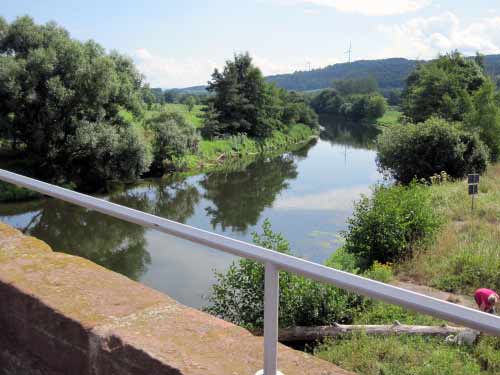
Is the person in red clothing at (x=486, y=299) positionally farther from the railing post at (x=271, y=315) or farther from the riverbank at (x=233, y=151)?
the riverbank at (x=233, y=151)

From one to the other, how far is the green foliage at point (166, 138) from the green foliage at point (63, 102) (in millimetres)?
4615

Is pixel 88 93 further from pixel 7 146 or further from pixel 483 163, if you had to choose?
pixel 483 163

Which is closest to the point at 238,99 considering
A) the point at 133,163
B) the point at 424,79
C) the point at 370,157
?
the point at 370,157

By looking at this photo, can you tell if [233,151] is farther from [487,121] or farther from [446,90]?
[487,121]

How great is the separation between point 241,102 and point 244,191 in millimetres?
22177

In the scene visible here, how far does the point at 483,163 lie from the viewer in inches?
929

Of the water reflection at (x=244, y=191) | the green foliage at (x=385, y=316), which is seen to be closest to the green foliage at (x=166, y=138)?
the water reflection at (x=244, y=191)

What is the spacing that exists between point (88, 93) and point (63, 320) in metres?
23.9

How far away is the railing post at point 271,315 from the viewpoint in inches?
48.9

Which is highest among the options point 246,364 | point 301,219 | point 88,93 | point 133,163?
point 88,93

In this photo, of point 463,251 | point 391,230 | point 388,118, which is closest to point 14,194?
point 391,230

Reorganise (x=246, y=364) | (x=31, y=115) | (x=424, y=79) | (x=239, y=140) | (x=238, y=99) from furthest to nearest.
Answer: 1. (x=238, y=99)
2. (x=239, y=140)
3. (x=424, y=79)
4. (x=31, y=115)
5. (x=246, y=364)

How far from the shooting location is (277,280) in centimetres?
125

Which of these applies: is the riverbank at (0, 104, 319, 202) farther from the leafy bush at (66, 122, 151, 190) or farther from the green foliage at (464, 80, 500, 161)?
the green foliage at (464, 80, 500, 161)
